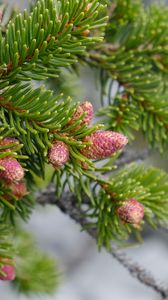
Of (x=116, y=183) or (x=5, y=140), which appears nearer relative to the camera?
(x=5, y=140)

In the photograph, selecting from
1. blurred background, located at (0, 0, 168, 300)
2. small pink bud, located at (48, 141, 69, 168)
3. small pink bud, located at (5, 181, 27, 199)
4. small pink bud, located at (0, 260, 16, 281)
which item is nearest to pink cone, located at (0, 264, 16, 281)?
small pink bud, located at (0, 260, 16, 281)

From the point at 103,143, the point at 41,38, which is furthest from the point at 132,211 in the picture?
the point at 41,38

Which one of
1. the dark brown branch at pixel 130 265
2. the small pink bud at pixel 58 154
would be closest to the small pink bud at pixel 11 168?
the small pink bud at pixel 58 154

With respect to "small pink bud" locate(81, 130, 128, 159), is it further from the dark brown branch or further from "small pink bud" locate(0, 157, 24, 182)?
the dark brown branch

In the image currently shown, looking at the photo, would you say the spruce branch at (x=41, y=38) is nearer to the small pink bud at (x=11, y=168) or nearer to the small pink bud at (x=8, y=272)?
the small pink bud at (x=11, y=168)

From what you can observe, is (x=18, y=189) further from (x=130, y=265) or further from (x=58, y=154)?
(x=130, y=265)

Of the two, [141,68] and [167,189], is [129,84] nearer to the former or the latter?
[141,68]

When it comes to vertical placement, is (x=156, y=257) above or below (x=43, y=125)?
below

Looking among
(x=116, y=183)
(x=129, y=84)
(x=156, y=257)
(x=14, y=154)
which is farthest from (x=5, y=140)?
(x=156, y=257)
